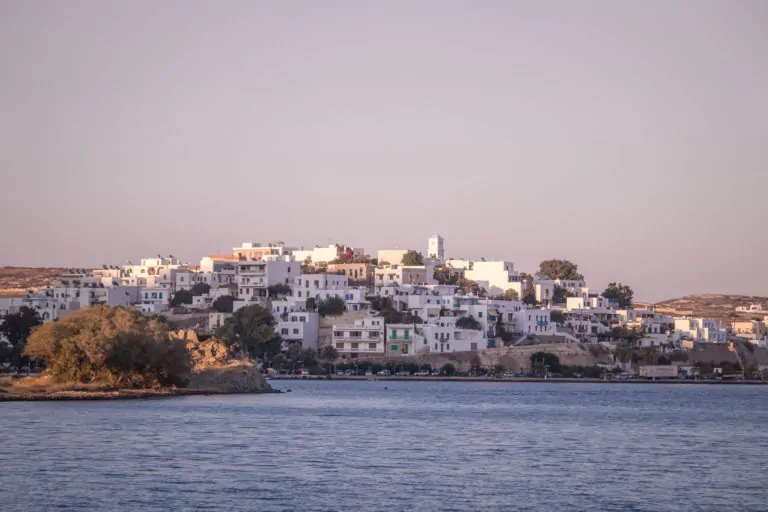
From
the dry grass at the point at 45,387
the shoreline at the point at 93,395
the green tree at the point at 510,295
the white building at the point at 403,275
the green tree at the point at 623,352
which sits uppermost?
the white building at the point at 403,275

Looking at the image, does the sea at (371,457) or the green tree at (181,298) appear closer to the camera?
the sea at (371,457)

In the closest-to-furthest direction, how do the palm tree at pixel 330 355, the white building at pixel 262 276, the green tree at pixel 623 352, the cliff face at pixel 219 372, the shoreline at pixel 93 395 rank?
the shoreline at pixel 93 395
the cliff face at pixel 219 372
the palm tree at pixel 330 355
the green tree at pixel 623 352
the white building at pixel 262 276

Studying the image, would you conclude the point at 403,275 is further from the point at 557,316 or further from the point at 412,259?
the point at 557,316

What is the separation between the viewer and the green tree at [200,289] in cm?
12488

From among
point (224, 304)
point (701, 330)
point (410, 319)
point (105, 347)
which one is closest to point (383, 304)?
point (410, 319)

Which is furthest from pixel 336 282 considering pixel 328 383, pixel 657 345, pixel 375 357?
pixel 657 345

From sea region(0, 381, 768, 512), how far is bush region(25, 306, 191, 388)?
4055 millimetres

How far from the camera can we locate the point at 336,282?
120 metres

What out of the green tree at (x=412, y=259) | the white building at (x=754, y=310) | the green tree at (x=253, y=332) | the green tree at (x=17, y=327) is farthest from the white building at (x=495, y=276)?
the white building at (x=754, y=310)

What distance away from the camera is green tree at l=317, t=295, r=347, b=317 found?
113 metres

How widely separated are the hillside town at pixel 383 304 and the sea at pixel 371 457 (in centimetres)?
4355

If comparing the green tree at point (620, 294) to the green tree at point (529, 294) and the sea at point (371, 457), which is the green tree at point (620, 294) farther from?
the sea at point (371, 457)

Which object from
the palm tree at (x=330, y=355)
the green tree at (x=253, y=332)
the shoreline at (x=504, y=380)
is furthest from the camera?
the palm tree at (x=330, y=355)

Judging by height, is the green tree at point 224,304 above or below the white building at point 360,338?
above
